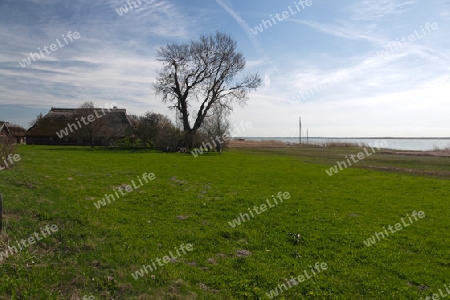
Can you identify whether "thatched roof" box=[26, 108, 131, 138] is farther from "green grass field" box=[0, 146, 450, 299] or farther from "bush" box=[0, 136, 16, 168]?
"green grass field" box=[0, 146, 450, 299]

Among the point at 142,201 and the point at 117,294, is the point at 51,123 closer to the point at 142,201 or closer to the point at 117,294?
the point at 142,201

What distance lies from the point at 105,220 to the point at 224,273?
460 cm

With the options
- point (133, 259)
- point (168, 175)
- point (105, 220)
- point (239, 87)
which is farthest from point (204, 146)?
point (133, 259)

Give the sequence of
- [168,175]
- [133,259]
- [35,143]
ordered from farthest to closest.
A: [35,143] < [168,175] < [133,259]

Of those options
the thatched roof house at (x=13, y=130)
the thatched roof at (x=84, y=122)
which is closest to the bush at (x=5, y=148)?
the thatched roof at (x=84, y=122)

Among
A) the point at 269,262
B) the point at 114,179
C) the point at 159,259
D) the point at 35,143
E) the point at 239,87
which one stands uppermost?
the point at 35,143

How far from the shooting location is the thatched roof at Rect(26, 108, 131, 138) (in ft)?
159

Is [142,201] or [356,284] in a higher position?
[142,201]

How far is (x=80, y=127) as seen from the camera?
165ft

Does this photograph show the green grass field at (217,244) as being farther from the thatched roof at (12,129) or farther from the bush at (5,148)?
the thatched roof at (12,129)

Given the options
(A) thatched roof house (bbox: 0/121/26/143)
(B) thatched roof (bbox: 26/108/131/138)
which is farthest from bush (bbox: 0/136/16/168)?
(A) thatched roof house (bbox: 0/121/26/143)

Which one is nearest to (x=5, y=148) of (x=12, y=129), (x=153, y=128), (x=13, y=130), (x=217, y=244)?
(x=217, y=244)

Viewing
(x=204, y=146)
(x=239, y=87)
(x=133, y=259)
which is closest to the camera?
(x=133, y=259)

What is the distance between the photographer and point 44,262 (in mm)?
5707
